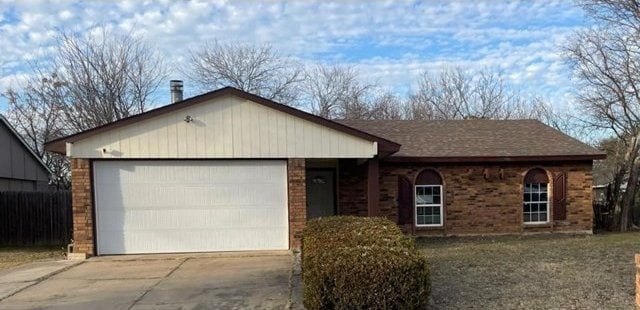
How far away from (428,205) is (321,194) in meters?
3.29

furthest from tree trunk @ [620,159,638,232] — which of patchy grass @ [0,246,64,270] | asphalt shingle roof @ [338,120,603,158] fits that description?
patchy grass @ [0,246,64,270]

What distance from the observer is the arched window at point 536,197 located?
16.9m

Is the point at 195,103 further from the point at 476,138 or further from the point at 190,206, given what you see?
the point at 476,138

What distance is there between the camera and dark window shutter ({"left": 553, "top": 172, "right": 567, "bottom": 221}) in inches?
663

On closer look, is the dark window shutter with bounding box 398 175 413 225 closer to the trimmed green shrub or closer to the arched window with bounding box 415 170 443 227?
the arched window with bounding box 415 170 443 227

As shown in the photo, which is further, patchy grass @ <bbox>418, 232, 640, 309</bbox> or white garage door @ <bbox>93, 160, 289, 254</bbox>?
white garage door @ <bbox>93, 160, 289, 254</bbox>

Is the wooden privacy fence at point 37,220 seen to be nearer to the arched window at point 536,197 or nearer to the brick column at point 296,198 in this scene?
the brick column at point 296,198

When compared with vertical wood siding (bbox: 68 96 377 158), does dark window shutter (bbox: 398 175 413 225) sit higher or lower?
lower

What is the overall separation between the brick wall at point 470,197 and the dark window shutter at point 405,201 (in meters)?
0.16

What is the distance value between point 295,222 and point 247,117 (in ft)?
8.49

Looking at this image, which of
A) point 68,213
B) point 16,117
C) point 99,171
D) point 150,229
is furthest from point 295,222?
point 16,117

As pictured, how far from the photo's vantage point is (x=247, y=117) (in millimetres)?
12508

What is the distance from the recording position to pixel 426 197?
1655cm

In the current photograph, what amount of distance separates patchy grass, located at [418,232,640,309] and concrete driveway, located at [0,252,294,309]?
2633 millimetres
